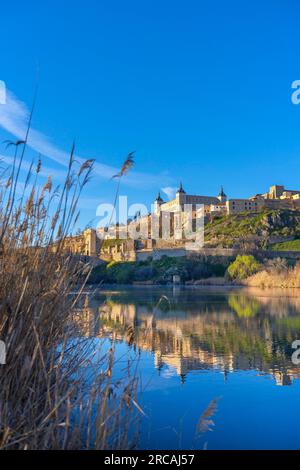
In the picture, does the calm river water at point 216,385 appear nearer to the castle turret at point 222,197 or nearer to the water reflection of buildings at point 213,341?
the water reflection of buildings at point 213,341

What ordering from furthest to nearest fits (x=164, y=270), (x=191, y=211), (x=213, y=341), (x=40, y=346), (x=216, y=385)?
1. (x=191, y=211)
2. (x=164, y=270)
3. (x=213, y=341)
4. (x=216, y=385)
5. (x=40, y=346)

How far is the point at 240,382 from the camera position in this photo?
724 cm

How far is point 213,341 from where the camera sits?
11016 mm

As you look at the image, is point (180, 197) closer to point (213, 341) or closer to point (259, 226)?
point (259, 226)

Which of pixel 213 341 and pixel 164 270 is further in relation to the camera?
pixel 164 270

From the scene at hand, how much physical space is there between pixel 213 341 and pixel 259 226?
97321 mm

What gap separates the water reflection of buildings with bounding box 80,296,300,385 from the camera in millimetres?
8023

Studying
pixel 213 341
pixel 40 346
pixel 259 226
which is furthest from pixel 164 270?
pixel 40 346

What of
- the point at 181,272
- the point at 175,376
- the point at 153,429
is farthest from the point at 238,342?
the point at 181,272

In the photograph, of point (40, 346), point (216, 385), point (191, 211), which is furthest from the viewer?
point (191, 211)

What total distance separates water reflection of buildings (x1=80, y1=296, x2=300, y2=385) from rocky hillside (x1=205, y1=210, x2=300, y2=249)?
7660 cm

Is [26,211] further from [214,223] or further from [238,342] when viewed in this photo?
[214,223]

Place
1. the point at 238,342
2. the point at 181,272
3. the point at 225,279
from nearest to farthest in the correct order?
the point at 238,342, the point at 225,279, the point at 181,272
